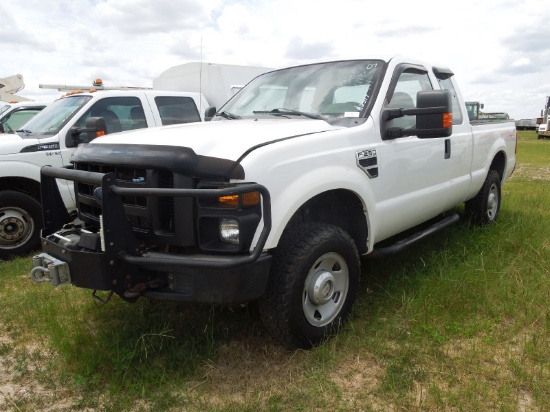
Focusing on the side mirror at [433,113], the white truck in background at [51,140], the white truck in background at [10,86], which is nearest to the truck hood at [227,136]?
the side mirror at [433,113]

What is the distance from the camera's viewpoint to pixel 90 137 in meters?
4.77

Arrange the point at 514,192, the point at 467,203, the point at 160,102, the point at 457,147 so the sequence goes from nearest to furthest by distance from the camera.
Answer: the point at 457,147 < the point at 467,203 < the point at 160,102 < the point at 514,192

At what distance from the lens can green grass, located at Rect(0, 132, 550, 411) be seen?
2584 mm

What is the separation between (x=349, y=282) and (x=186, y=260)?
4.08 feet

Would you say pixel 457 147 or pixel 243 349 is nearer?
pixel 243 349

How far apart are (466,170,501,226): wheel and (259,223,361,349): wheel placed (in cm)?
296

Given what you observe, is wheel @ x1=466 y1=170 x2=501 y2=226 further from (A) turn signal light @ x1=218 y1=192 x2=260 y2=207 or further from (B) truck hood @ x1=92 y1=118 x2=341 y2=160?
(A) turn signal light @ x1=218 y1=192 x2=260 y2=207

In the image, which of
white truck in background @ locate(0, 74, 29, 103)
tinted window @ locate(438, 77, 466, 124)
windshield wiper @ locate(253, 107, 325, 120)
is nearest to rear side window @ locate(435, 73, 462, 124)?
tinted window @ locate(438, 77, 466, 124)

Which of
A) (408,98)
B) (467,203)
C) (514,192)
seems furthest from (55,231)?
(514,192)

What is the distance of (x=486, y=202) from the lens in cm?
561

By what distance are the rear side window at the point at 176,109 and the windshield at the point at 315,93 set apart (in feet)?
8.44

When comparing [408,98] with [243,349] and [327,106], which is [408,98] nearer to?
[327,106]

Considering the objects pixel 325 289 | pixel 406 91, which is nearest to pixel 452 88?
pixel 406 91

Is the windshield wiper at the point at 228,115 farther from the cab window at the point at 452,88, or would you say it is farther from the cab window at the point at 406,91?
the cab window at the point at 452,88
